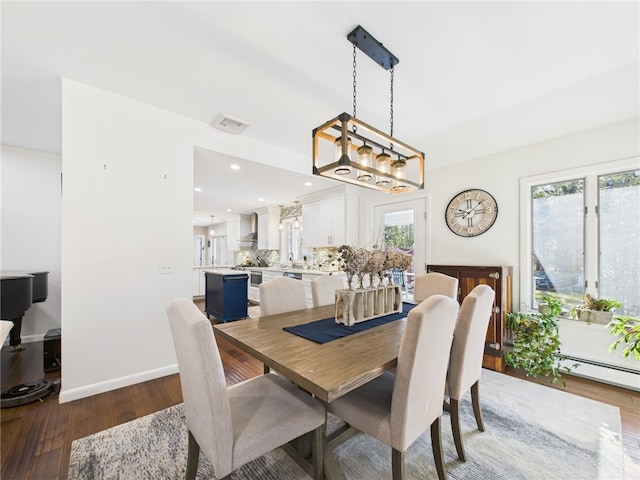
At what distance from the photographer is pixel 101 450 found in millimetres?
1674

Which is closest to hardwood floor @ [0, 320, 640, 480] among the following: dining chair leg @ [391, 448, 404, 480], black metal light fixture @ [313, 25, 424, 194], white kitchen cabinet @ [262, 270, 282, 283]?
dining chair leg @ [391, 448, 404, 480]

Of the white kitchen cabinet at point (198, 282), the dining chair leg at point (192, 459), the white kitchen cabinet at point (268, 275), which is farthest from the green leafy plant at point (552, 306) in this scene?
the white kitchen cabinet at point (198, 282)

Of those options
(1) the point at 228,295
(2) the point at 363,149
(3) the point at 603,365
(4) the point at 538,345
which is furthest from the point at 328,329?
(1) the point at 228,295

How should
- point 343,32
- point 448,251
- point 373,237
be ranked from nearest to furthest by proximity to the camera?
point 343,32
point 448,251
point 373,237

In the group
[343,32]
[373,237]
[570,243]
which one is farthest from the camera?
[373,237]

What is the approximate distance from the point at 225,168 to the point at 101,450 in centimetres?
310

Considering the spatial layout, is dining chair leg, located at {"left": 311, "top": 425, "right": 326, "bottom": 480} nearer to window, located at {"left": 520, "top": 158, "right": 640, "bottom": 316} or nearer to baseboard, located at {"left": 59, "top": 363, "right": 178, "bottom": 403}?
baseboard, located at {"left": 59, "top": 363, "right": 178, "bottom": 403}

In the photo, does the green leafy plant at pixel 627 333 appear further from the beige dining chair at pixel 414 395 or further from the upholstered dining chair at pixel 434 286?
the beige dining chair at pixel 414 395

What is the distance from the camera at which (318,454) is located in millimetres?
1320

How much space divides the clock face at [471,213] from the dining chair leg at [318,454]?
119 inches

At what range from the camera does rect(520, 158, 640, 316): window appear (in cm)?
250

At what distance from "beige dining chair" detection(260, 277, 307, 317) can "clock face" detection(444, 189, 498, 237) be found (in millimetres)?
2377

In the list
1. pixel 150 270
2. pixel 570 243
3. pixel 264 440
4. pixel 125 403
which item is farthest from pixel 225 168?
pixel 570 243

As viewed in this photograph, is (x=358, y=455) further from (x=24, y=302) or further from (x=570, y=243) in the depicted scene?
(x=24, y=302)
